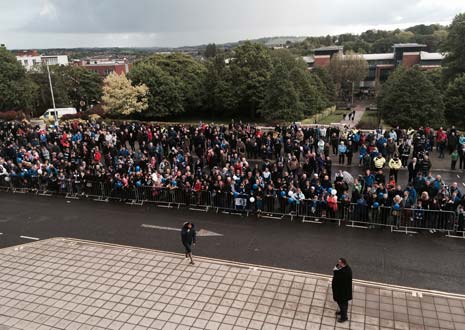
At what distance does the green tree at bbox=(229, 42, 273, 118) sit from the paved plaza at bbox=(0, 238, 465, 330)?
41.9 m

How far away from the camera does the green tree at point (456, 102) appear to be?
39.2 meters

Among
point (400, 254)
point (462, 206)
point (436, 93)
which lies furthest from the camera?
point (436, 93)

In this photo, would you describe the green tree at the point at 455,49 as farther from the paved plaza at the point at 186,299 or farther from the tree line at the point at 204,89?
the paved plaza at the point at 186,299

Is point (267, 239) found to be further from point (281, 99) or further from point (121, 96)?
point (121, 96)

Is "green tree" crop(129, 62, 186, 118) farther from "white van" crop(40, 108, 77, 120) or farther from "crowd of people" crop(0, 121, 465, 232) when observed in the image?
"crowd of people" crop(0, 121, 465, 232)

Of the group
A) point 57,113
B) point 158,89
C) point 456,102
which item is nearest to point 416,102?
point 456,102

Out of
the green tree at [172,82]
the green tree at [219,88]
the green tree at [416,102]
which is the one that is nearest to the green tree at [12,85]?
the green tree at [172,82]

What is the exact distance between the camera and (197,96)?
2250 inches

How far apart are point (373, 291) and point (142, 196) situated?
36.3ft

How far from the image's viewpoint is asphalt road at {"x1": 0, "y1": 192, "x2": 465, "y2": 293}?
11398 mm

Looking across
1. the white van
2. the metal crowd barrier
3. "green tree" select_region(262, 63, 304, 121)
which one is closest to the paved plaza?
the metal crowd barrier

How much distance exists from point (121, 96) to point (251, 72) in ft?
57.1

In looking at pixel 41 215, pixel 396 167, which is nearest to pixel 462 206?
pixel 396 167

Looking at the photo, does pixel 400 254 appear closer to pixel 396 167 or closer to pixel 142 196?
pixel 396 167
